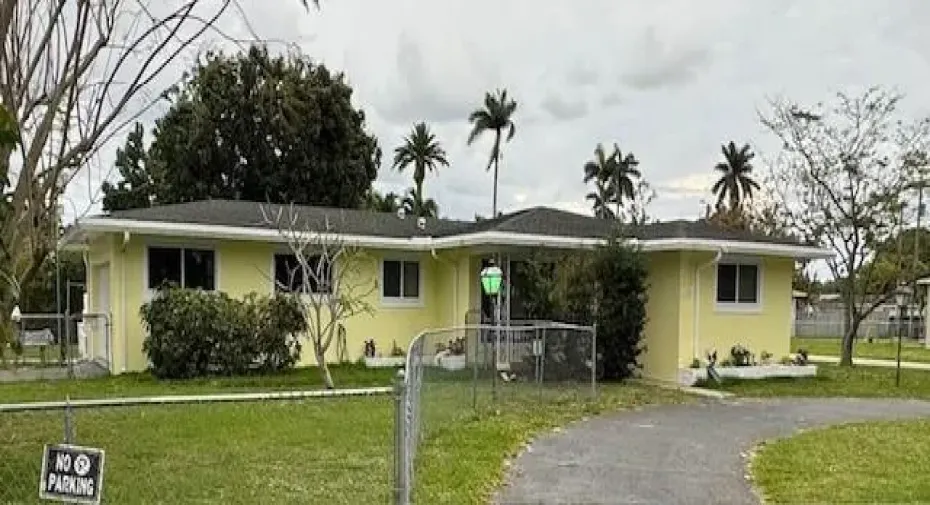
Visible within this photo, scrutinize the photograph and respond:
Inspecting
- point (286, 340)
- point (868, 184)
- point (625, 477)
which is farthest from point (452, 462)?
point (868, 184)

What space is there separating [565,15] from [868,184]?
391 inches

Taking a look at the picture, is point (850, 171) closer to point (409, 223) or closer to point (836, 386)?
point (836, 386)

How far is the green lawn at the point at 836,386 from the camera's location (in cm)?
Answer: 1523

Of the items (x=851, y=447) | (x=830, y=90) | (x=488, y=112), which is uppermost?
(x=488, y=112)

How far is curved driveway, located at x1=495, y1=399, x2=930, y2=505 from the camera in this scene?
273 inches

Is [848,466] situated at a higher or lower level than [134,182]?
lower

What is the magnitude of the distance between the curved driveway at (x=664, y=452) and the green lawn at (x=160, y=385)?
5414 millimetres

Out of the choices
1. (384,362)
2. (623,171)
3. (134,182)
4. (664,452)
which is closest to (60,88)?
(664,452)

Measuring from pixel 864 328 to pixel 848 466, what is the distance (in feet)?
113

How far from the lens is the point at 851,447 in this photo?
932 centimetres

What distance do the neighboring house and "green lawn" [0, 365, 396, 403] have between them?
1.72 metres

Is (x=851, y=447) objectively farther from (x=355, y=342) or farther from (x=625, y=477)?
(x=355, y=342)

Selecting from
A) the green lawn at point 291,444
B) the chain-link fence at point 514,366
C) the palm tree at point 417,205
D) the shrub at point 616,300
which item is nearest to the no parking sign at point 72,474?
the green lawn at point 291,444

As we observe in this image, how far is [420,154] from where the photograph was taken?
4912 cm
